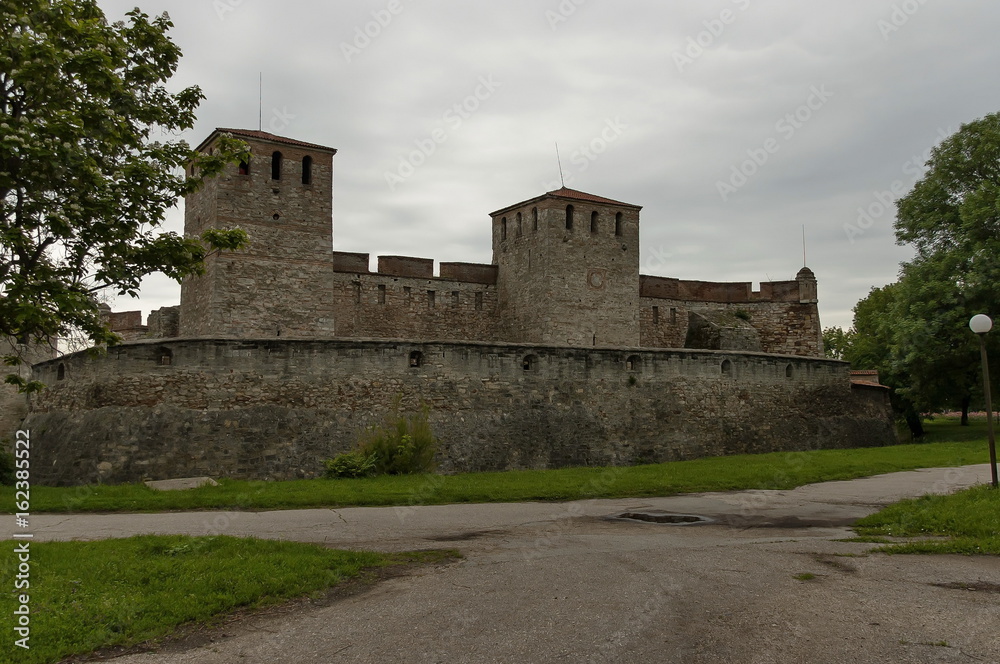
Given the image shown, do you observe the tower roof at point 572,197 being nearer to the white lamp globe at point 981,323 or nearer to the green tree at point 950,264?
the green tree at point 950,264

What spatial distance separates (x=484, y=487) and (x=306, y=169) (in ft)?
57.2

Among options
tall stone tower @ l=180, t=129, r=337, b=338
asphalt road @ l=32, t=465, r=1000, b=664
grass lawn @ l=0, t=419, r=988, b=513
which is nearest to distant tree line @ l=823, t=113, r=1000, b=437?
grass lawn @ l=0, t=419, r=988, b=513

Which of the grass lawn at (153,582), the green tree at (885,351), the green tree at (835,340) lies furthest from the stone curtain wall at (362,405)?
the green tree at (835,340)

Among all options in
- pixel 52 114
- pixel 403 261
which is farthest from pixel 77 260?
pixel 403 261

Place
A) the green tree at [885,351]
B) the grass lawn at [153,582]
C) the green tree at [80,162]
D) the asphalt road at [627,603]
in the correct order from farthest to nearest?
1. the green tree at [885,351]
2. the green tree at [80,162]
3. the grass lawn at [153,582]
4. the asphalt road at [627,603]

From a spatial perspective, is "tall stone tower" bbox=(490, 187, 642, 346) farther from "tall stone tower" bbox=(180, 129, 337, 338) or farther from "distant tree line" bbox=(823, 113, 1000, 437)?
"distant tree line" bbox=(823, 113, 1000, 437)

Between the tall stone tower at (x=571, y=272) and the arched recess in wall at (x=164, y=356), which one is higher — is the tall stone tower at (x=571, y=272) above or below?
above

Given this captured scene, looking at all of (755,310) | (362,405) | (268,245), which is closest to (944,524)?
(362,405)

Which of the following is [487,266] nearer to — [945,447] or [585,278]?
[585,278]

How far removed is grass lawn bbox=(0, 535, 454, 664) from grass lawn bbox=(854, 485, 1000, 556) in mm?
5573

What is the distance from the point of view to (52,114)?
335 inches

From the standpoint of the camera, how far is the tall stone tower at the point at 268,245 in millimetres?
25875

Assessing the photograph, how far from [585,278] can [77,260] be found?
25339mm

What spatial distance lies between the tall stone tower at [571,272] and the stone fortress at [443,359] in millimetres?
77
